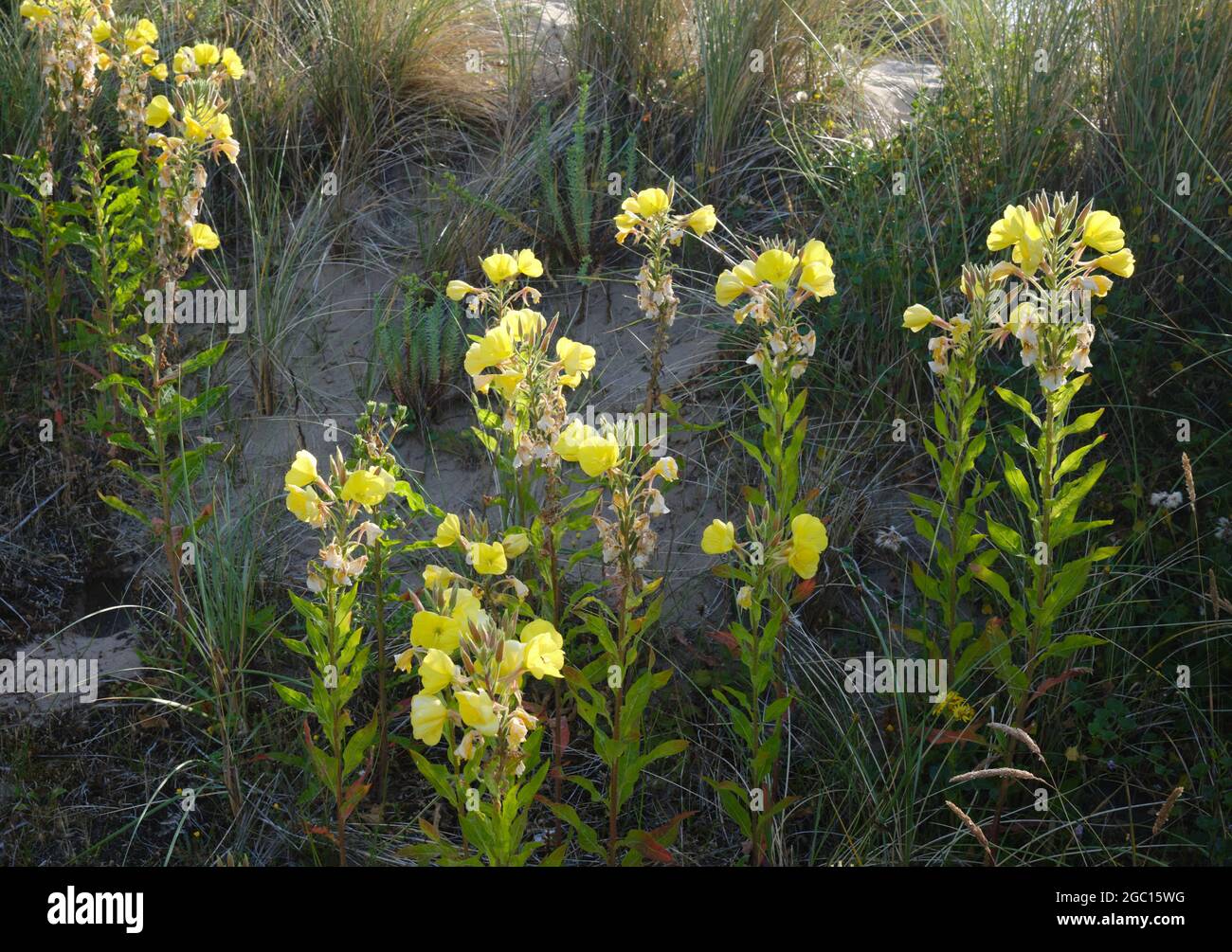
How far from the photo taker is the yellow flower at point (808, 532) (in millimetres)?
2109

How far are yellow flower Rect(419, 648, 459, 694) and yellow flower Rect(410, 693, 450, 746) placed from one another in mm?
24

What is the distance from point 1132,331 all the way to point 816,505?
1.10m

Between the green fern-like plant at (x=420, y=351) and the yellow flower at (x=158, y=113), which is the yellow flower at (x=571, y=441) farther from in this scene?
the yellow flower at (x=158, y=113)

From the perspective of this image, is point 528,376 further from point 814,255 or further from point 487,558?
point 814,255

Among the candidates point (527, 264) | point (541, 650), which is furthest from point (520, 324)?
point (541, 650)

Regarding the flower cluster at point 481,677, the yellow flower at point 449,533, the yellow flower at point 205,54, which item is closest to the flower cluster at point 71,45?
the yellow flower at point 205,54

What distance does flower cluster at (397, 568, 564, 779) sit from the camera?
1.76 meters

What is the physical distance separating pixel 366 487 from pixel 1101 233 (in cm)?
151

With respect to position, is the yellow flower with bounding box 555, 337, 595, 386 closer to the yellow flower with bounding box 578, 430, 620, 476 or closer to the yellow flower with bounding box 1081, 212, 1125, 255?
the yellow flower with bounding box 578, 430, 620, 476

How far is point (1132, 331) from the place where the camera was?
3.41 metres

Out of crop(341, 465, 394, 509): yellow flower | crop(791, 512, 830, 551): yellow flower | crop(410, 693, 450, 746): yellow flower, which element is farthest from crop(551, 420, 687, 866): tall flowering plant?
crop(410, 693, 450, 746): yellow flower

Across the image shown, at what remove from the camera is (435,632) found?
1929mm

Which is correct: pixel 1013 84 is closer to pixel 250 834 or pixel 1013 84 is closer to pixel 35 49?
pixel 250 834
